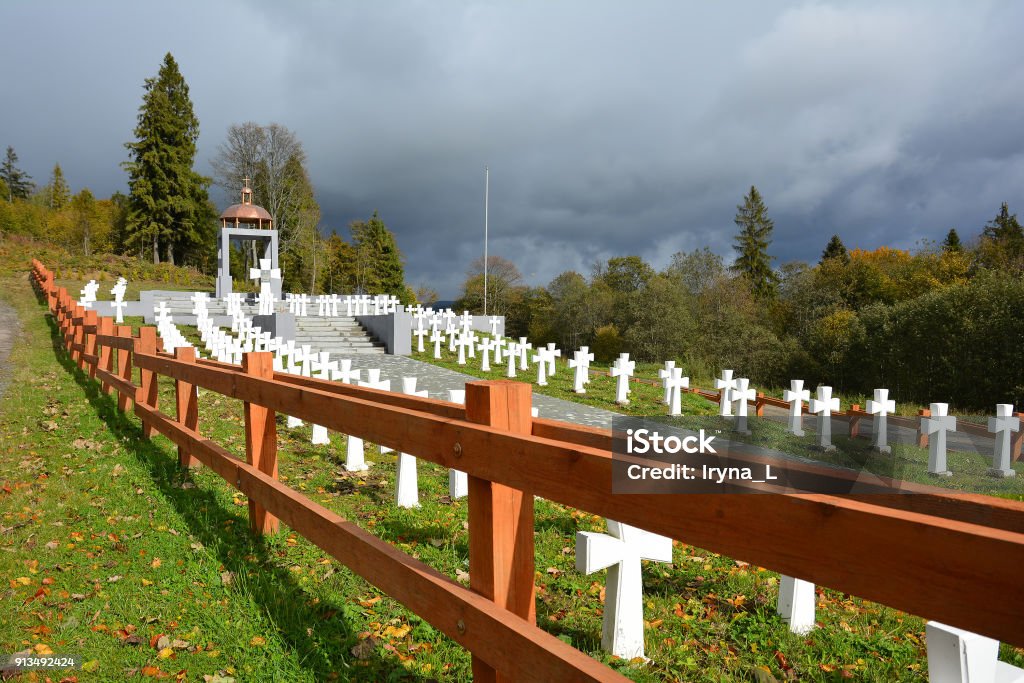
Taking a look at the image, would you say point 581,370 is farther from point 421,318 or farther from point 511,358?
point 421,318

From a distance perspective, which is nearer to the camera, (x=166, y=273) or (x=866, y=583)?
(x=866, y=583)

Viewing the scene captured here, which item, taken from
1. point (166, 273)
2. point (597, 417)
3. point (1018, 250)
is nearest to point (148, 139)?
point (166, 273)

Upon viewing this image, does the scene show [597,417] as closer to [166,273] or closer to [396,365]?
[396,365]

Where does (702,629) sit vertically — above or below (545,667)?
below

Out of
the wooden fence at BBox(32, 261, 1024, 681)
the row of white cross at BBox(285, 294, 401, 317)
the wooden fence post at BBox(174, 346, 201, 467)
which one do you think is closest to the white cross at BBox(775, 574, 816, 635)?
the wooden fence at BBox(32, 261, 1024, 681)

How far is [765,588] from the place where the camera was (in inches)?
153

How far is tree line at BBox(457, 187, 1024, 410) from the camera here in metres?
30.8

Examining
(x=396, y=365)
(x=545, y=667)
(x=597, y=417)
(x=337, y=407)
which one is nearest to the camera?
(x=545, y=667)

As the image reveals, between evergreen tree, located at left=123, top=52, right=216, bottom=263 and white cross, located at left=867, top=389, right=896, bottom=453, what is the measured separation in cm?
5398

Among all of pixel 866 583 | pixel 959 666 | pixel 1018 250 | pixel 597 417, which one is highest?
pixel 1018 250

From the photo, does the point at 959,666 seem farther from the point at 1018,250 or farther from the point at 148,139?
the point at 148,139

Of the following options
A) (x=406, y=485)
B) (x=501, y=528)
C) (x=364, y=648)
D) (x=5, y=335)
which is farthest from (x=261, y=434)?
(x=5, y=335)

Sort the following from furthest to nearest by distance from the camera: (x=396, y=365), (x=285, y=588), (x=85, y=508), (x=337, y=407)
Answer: (x=396, y=365)
(x=85, y=508)
(x=285, y=588)
(x=337, y=407)

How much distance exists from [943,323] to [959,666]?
3774 centimetres
